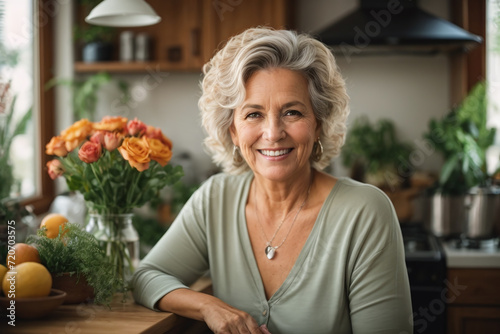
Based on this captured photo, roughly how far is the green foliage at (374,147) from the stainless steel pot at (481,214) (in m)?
0.60

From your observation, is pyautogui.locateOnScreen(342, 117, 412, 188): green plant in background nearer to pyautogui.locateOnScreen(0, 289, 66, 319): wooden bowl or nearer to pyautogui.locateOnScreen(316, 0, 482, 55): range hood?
pyautogui.locateOnScreen(316, 0, 482, 55): range hood

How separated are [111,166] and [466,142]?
1.86 m

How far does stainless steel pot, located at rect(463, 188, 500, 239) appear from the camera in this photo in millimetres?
2711

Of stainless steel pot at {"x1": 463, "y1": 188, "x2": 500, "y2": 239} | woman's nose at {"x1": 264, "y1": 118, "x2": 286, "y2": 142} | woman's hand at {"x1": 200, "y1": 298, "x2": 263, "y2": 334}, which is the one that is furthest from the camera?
stainless steel pot at {"x1": 463, "y1": 188, "x2": 500, "y2": 239}

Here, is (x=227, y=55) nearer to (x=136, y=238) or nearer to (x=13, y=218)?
(x=136, y=238)

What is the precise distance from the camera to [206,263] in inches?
68.5

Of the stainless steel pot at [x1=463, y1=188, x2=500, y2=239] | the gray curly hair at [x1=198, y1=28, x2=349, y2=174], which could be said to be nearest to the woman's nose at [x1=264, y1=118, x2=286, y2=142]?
the gray curly hair at [x1=198, y1=28, x2=349, y2=174]

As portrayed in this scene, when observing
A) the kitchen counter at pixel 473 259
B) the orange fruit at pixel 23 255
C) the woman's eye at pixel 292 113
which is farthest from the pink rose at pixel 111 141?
the kitchen counter at pixel 473 259

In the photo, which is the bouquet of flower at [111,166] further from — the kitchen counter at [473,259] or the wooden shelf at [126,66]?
the wooden shelf at [126,66]

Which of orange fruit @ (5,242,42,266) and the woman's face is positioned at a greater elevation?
the woman's face

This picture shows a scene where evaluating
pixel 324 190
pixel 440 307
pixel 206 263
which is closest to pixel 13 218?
pixel 206 263

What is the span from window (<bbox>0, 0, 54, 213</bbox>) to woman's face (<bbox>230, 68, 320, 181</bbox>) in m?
1.54

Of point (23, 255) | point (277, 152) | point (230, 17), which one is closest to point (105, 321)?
point (23, 255)

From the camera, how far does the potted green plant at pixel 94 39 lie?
341 centimetres
